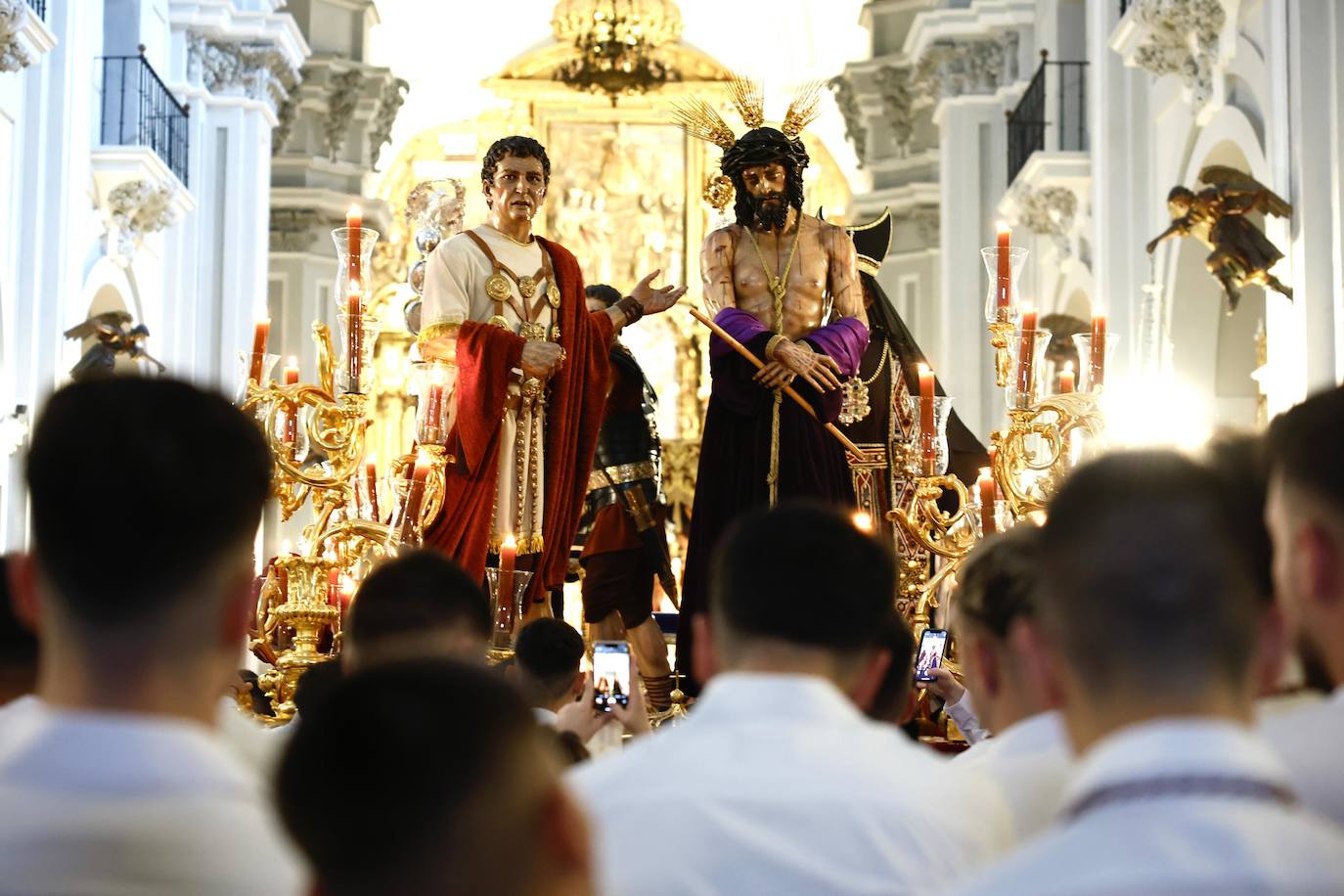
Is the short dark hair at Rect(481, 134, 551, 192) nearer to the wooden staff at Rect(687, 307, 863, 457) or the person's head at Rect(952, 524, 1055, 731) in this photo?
the wooden staff at Rect(687, 307, 863, 457)

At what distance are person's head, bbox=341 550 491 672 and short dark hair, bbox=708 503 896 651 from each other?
99 centimetres

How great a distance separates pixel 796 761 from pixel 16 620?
184 cm

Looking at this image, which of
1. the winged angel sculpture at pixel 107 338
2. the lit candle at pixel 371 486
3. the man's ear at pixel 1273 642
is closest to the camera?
the man's ear at pixel 1273 642

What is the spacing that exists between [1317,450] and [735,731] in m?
0.82

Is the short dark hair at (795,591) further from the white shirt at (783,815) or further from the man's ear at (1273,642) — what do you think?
the man's ear at (1273,642)

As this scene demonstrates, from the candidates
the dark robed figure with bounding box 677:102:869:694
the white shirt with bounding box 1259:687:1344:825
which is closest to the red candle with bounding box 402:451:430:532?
the dark robed figure with bounding box 677:102:869:694

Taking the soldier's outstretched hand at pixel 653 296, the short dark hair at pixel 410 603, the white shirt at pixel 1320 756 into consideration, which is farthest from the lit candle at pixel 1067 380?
the white shirt at pixel 1320 756

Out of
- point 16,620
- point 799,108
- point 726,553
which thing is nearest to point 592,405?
point 799,108

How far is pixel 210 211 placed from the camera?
65.2ft

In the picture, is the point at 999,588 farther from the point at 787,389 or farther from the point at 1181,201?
the point at 1181,201

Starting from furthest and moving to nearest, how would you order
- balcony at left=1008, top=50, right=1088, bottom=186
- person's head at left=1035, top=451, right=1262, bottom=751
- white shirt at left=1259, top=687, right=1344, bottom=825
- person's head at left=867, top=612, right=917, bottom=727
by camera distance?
balcony at left=1008, top=50, right=1088, bottom=186 → person's head at left=867, top=612, right=917, bottom=727 → white shirt at left=1259, top=687, right=1344, bottom=825 → person's head at left=1035, top=451, right=1262, bottom=751

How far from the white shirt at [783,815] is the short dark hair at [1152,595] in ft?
1.38

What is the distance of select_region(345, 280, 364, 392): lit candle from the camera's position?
22.6ft

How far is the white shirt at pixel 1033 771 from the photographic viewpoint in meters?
2.92
